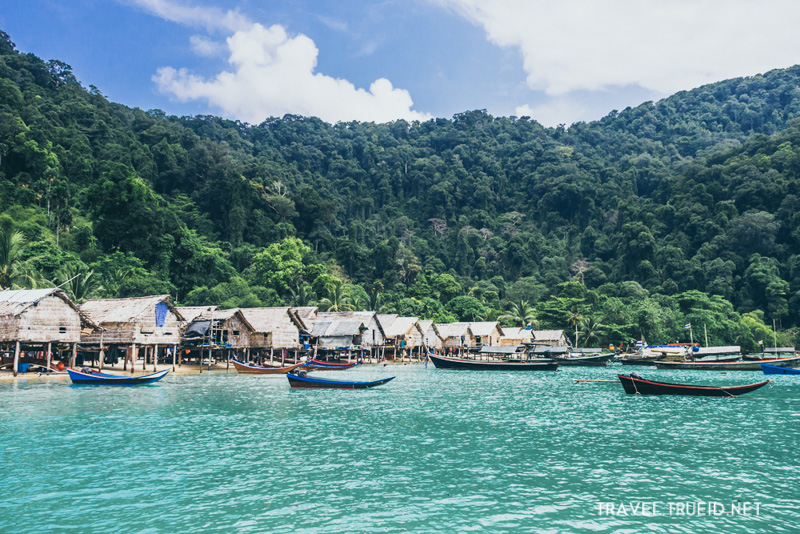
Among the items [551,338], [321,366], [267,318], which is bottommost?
[321,366]

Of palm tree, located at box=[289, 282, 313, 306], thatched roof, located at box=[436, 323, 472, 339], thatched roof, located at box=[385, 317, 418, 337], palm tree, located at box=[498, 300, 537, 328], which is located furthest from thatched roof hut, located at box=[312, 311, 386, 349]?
palm tree, located at box=[498, 300, 537, 328]

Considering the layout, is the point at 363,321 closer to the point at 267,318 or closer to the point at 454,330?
the point at 267,318

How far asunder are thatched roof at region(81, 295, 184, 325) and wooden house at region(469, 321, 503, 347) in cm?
4053

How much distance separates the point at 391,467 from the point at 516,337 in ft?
203

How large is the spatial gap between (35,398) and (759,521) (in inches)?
1084

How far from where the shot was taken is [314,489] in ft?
40.3

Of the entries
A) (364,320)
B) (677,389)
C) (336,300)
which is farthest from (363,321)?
(677,389)

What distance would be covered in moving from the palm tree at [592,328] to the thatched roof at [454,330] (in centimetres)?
1634

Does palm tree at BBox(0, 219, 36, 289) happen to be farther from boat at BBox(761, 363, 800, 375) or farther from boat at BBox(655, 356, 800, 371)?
boat at BBox(761, 363, 800, 375)

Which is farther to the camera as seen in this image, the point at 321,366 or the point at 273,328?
the point at 321,366

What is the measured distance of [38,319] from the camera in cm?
3269

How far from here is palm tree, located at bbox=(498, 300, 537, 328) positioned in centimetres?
8000

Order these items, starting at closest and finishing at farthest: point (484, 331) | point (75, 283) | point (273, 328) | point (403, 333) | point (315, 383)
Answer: point (315, 383)
point (75, 283)
point (273, 328)
point (403, 333)
point (484, 331)

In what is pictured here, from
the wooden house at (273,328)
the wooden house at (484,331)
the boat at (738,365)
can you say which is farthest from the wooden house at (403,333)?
the boat at (738,365)
